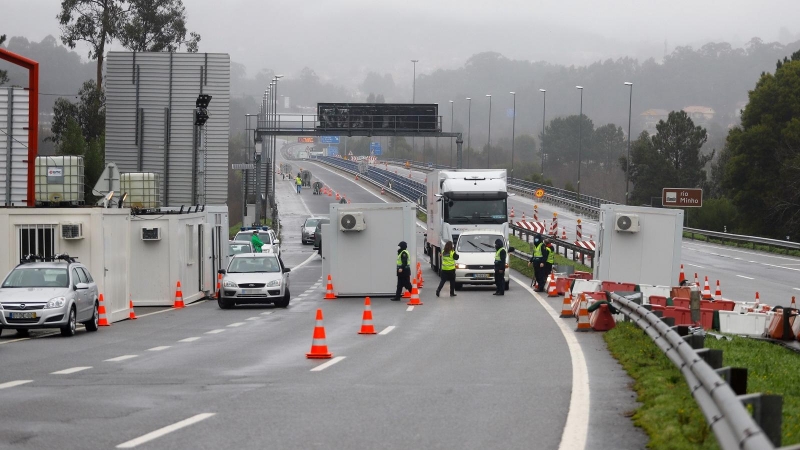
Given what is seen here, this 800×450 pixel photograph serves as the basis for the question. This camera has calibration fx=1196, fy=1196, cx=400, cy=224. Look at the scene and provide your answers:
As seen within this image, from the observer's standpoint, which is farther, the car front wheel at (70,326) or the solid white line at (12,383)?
the car front wheel at (70,326)

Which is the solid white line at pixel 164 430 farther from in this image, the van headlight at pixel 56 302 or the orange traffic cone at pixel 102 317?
the orange traffic cone at pixel 102 317

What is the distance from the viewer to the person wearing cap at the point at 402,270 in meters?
31.6

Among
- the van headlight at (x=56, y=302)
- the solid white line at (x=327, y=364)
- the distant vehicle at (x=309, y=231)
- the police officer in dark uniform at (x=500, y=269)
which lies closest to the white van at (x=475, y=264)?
the police officer in dark uniform at (x=500, y=269)

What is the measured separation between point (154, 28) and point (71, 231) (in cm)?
5296

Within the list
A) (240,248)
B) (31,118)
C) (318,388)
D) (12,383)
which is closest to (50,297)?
(12,383)

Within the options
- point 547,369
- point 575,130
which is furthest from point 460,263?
point 575,130

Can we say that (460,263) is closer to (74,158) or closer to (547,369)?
(74,158)

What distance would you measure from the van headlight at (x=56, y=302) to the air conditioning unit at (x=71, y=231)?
3.71 metres

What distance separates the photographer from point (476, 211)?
4066 centimetres

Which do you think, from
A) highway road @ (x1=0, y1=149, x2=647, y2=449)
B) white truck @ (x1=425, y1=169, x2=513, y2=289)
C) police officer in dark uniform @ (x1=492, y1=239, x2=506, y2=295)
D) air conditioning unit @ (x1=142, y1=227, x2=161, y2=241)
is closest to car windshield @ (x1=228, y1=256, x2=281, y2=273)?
air conditioning unit @ (x1=142, y1=227, x2=161, y2=241)

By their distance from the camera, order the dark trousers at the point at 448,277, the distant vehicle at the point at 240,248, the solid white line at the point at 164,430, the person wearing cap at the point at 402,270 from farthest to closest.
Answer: the distant vehicle at the point at 240,248 < the dark trousers at the point at 448,277 < the person wearing cap at the point at 402,270 < the solid white line at the point at 164,430

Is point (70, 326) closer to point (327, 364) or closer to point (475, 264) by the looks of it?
point (327, 364)

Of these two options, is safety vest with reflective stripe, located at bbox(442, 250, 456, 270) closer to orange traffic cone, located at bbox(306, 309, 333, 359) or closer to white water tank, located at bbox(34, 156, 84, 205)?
white water tank, located at bbox(34, 156, 84, 205)

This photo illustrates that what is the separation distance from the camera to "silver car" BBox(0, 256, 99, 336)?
2098cm
